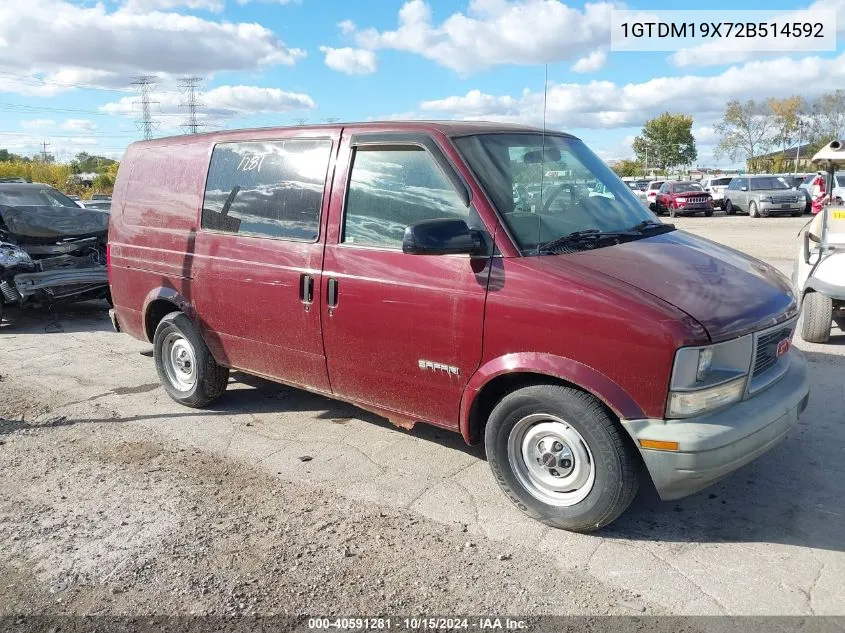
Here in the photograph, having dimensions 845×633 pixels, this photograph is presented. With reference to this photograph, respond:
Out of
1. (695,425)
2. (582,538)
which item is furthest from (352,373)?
(695,425)

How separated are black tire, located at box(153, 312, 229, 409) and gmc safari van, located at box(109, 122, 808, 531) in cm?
18

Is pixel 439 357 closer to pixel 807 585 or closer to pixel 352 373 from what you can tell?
pixel 352 373

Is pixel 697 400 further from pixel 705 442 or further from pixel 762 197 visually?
pixel 762 197

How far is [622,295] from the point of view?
317cm

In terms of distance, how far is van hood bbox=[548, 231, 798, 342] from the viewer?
3.19 m

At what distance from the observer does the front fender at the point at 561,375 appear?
3156 mm

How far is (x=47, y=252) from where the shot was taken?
9320 mm

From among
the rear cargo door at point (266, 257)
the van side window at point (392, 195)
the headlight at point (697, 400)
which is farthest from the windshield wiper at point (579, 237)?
the rear cargo door at point (266, 257)

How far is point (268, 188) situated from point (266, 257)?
479 millimetres

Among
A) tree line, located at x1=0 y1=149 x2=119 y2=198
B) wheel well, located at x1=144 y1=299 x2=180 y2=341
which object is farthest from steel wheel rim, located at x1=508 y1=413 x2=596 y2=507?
tree line, located at x1=0 y1=149 x2=119 y2=198

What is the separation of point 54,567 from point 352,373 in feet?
6.03

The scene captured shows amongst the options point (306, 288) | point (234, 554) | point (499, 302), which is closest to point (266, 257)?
point (306, 288)

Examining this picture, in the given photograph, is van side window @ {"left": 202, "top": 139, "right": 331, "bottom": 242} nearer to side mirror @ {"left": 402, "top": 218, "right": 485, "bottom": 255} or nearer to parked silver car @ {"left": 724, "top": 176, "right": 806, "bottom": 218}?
side mirror @ {"left": 402, "top": 218, "right": 485, "bottom": 255}

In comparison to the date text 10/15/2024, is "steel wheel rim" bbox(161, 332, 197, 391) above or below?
above
